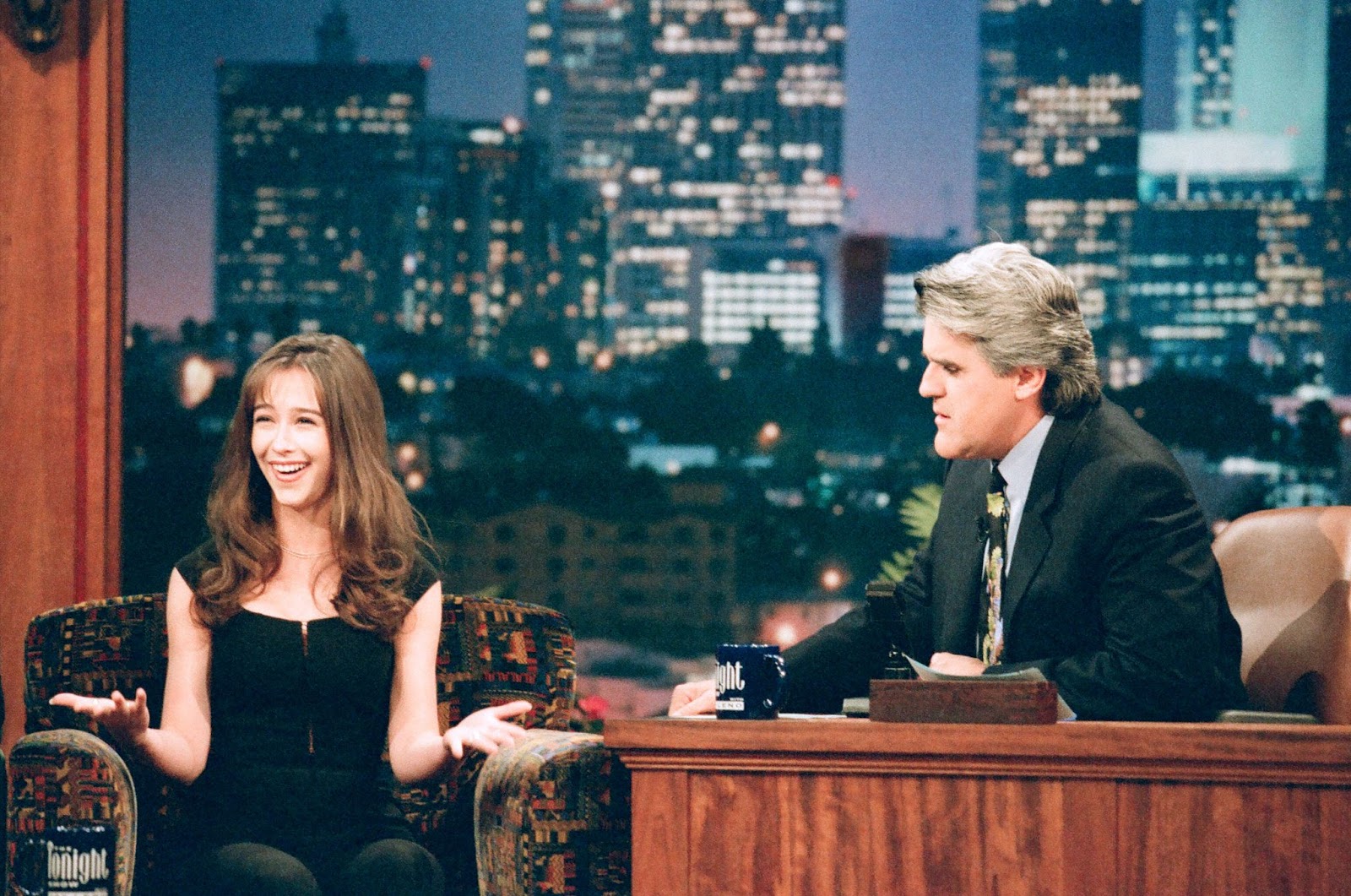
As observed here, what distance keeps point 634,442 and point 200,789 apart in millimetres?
4038

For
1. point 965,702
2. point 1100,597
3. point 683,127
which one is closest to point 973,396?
point 1100,597

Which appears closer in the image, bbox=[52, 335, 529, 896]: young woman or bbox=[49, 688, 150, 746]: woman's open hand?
bbox=[49, 688, 150, 746]: woman's open hand

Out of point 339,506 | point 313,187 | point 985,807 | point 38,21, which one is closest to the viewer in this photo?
point 985,807

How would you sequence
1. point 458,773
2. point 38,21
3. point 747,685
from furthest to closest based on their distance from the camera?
point 38,21
point 458,773
point 747,685

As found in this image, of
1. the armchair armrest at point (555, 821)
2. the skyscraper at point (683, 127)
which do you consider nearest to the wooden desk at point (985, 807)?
the armchair armrest at point (555, 821)

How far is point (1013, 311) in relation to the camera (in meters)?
2.35

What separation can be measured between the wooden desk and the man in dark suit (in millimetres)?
207

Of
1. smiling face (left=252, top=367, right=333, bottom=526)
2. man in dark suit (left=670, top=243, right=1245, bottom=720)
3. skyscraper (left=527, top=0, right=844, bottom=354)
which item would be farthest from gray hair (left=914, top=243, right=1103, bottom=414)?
skyscraper (left=527, top=0, right=844, bottom=354)

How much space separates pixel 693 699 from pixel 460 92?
4.65m

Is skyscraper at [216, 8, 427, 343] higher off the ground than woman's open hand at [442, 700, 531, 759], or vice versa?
skyscraper at [216, 8, 427, 343]

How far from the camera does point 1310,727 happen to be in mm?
1895

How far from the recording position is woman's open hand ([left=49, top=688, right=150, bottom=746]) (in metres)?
2.19

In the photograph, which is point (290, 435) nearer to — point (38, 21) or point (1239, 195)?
point (38, 21)

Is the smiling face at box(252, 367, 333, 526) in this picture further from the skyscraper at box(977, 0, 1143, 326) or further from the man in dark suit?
the skyscraper at box(977, 0, 1143, 326)
